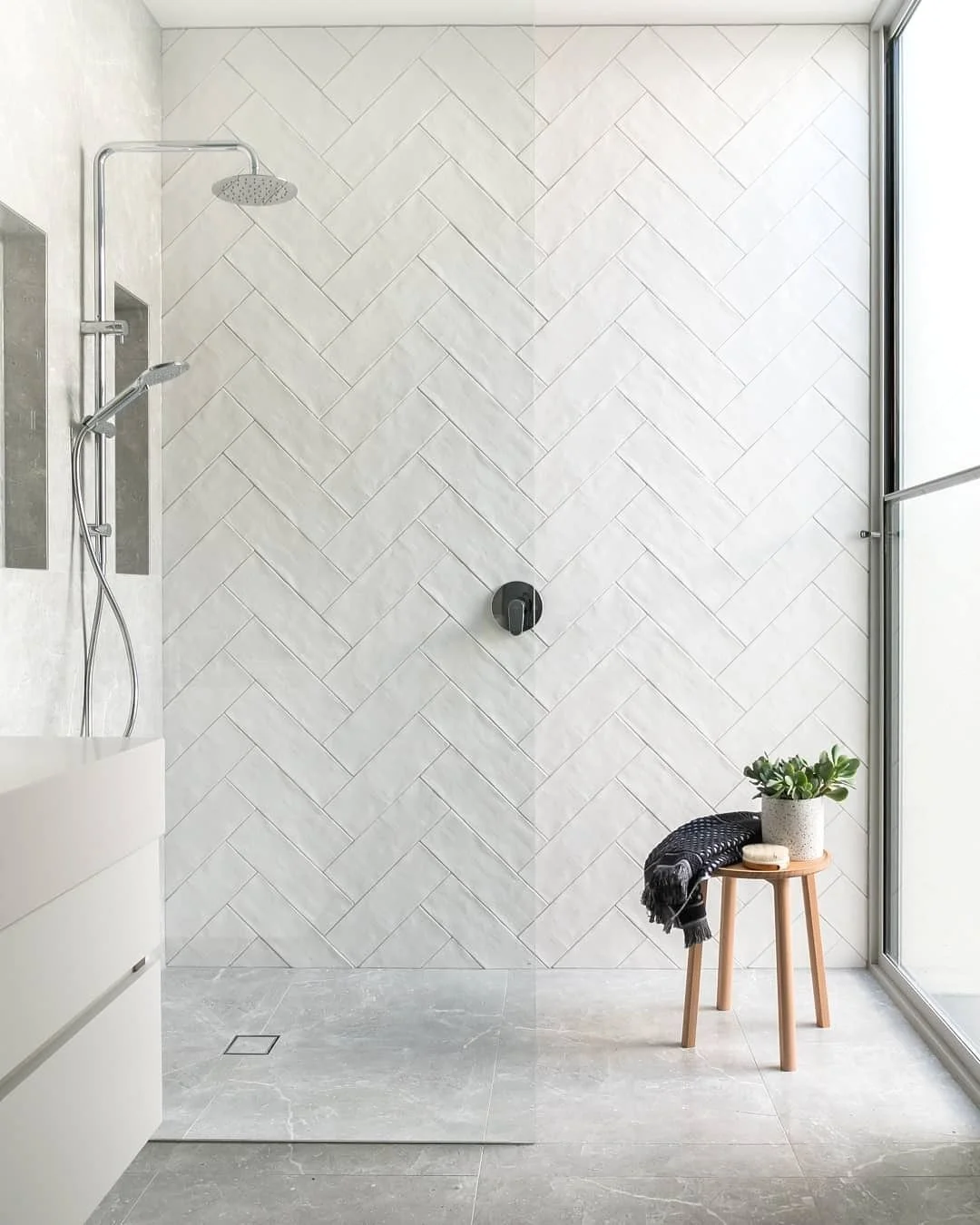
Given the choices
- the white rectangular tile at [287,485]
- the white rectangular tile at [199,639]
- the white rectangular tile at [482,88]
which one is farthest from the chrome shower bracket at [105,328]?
the white rectangular tile at [482,88]

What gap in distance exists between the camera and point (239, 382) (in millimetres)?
2016

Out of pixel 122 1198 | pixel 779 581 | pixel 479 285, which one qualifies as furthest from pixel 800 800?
pixel 122 1198

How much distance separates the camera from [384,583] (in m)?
2.05

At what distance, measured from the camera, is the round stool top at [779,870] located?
2.52 m

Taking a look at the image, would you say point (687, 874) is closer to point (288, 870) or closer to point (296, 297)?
point (288, 870)

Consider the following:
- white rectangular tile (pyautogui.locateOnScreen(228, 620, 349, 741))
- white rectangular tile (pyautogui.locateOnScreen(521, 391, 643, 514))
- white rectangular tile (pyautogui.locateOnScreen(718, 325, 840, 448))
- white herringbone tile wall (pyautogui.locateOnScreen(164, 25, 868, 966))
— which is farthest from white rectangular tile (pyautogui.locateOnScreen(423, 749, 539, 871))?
white rectangular tile (pyautogui.locateOnScreen(718, 325, 840, 448))

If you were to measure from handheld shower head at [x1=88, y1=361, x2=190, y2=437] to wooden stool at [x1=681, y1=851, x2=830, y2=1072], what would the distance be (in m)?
1.55

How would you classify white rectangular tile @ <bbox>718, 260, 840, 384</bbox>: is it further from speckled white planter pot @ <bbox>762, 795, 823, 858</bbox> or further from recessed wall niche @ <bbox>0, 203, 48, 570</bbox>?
recessed wall niche @ <bbox>0, 203, 48, 570</bbox>

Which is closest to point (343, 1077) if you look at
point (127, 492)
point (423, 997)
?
point (423, 997)

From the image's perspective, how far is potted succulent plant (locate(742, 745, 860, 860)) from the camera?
2.60m

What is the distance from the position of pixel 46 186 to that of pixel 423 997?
1582 mm

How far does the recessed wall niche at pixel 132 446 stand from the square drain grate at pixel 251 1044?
2.91 ft

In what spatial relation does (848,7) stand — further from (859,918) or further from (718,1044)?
(718,1044)

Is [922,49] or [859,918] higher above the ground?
[922,49]
